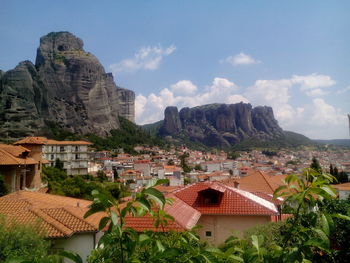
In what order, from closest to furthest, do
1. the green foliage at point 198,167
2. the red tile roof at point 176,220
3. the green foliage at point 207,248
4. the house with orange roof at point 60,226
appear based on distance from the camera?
the green foliage at point 207,248 → the red tile roof at point 176,220 → the house with orange roof at point 60,226 → the green foliage at point 198,167

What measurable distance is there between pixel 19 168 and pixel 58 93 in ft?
277

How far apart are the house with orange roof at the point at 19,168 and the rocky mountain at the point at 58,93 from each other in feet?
126

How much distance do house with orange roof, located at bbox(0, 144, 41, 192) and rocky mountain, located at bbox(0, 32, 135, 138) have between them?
38.3 m

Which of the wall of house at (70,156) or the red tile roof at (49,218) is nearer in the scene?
the red tile roof at (49,218)

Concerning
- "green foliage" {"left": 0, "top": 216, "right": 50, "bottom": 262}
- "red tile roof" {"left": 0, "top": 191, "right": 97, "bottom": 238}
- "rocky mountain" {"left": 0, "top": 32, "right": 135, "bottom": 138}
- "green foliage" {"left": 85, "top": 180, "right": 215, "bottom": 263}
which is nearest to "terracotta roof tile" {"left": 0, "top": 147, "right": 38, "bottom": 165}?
"red tile roof" {"left": 0, "top": 191, "right": 97, "bottom": 238}

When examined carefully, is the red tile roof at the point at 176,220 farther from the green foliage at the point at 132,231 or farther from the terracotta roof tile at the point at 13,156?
the terracotta roof tile at the point at 13,156

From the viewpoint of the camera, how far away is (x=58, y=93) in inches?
4097

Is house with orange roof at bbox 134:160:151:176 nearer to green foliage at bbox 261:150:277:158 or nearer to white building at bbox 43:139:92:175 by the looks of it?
white building at bbox 43:139:92:175

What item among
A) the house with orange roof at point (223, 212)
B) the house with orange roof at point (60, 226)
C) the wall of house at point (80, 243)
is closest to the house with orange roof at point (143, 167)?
the house with orange roof at point (223, 212)

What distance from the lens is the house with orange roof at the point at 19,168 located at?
25.3 metres

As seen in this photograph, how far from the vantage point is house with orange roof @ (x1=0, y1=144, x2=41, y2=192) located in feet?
82.9

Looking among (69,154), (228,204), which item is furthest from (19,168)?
(69,154)

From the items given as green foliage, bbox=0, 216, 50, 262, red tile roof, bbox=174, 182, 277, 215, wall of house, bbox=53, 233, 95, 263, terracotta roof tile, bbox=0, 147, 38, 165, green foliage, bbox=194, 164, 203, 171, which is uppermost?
terracotta roof tile, bbox=0, 147, 38, 165

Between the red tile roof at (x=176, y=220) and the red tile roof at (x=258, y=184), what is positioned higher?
the red tile roof at (x=176, y=220)
